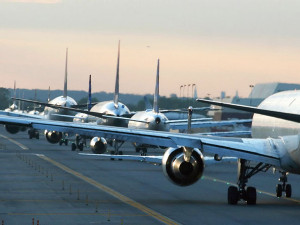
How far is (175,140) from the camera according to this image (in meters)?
34.3

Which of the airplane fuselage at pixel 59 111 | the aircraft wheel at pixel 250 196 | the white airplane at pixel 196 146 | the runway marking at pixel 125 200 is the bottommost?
the runway marking at pixel 125 200

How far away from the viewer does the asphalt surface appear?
110 ft

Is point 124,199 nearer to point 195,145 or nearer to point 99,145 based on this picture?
point 195,145

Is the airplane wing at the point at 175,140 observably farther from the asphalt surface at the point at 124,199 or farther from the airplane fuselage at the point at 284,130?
the asphalt surface at the point at 124,199

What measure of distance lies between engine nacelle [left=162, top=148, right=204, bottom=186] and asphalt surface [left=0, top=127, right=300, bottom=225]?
57.6 inches

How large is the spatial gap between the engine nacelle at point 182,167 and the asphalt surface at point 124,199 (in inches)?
57.6

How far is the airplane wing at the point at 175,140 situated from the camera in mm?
34406

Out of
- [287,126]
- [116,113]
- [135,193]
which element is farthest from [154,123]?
[287,126]

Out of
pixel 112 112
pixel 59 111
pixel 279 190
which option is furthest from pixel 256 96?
pixel 279 190

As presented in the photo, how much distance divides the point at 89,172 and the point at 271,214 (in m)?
27.5

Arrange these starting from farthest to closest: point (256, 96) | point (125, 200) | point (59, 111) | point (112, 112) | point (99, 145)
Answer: point (256, 96) → point (59, 111) → point (112, 112) → point (99, 145) → point (125, 200)

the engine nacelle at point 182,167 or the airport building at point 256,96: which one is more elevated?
the airport building at point 256,96

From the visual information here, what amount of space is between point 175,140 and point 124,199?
8.04 meters

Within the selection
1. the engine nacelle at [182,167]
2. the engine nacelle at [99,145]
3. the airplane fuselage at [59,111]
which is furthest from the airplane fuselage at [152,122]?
the engine nacelle at [182,167]
